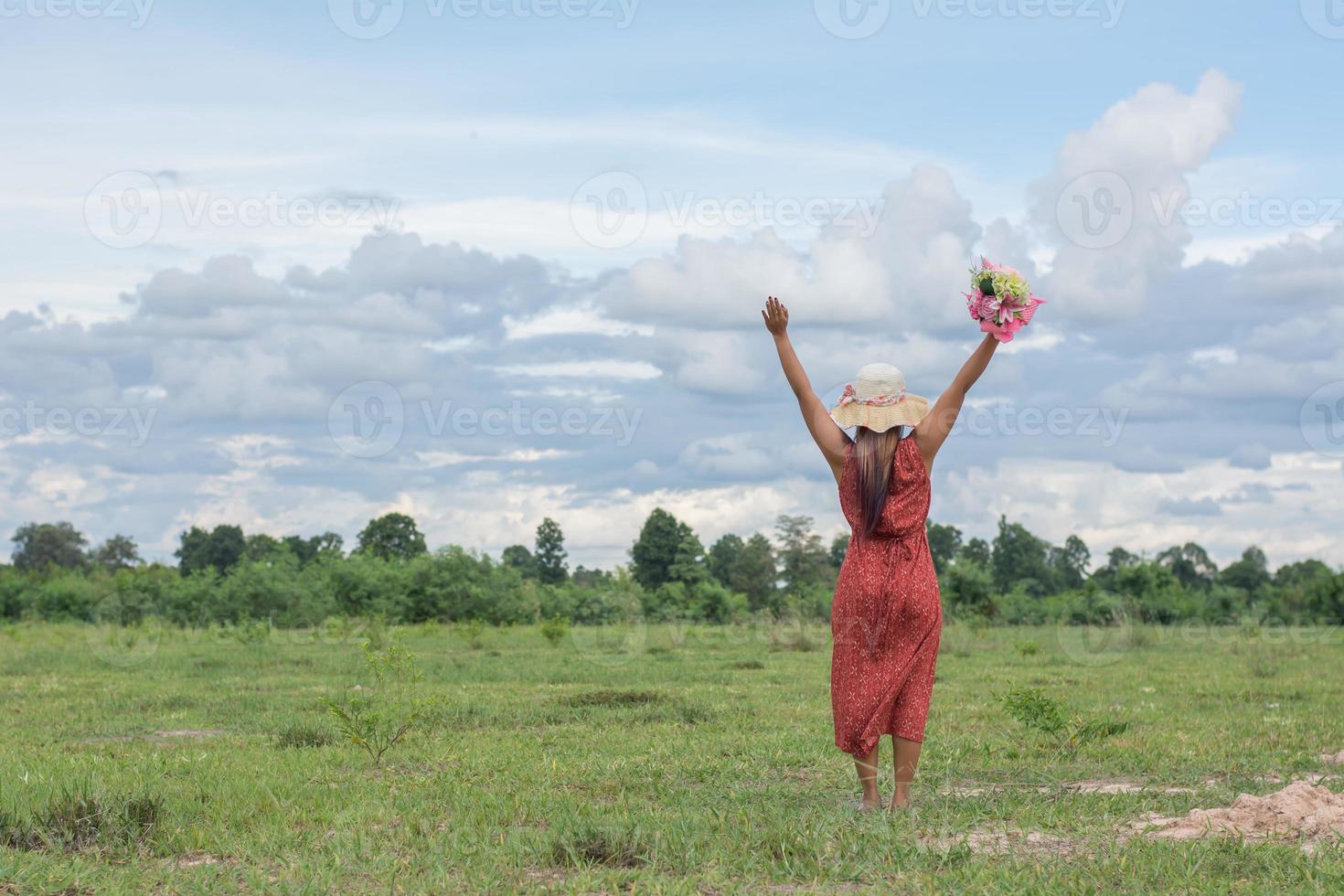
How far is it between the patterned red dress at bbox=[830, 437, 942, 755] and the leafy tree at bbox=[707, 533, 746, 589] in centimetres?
4814

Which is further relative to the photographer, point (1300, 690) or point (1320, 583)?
point (1320, 583)

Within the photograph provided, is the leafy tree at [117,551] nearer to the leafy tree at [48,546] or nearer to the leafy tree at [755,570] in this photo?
the leafy tree at [48,546]

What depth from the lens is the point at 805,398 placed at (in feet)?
24.0

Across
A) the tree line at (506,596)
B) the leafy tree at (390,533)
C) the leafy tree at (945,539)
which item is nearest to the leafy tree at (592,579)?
the tree line at (506,596)

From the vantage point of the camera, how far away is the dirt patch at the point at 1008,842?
6.01 metres

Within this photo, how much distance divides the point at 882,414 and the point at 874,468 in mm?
305

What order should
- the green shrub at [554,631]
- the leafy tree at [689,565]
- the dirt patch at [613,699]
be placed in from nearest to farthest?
the dirt patch at [613,699] → the green shrub at [554,631] → the leafy tree at [689,565]

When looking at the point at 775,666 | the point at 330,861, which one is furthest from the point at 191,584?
the point at 330,861

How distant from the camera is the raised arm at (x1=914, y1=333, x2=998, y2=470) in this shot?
23.0ft

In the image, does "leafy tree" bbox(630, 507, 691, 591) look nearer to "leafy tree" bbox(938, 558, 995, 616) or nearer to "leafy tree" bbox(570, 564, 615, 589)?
"leafy tree" bbox(570, 564, 615, 589)

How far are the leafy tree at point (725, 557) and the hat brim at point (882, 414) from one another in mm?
48213

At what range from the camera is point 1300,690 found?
47.5ft

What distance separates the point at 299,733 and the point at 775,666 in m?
9.07

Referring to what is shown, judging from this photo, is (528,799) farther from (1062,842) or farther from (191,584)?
(191,584)
